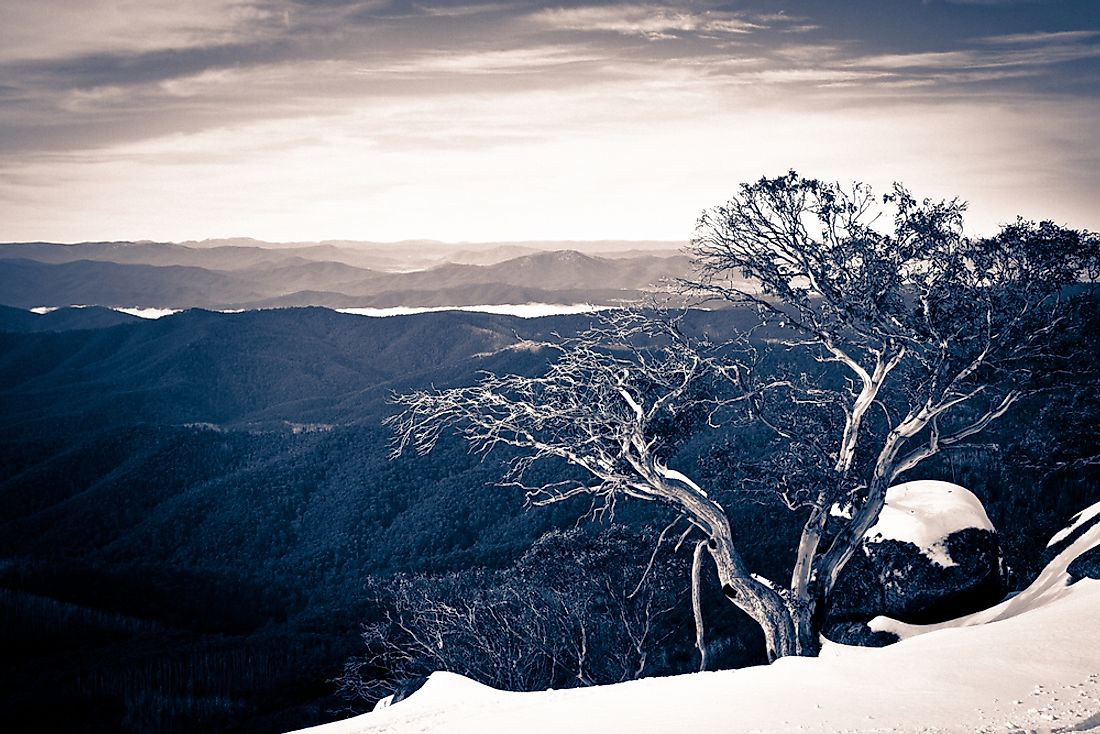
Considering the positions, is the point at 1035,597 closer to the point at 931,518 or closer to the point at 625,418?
the point at 931,518

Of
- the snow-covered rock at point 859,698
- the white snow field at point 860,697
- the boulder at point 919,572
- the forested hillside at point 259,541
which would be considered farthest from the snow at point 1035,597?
the snow-covered rock at point 859,698

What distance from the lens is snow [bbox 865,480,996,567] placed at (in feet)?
75.2

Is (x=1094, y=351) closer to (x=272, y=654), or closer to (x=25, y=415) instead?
(x=272, y=654)

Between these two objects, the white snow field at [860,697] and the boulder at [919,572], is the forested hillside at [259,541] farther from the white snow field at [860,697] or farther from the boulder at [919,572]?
the white snow field at [860,697]

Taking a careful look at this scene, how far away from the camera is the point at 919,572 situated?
22.3 m

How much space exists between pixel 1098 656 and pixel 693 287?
876 cm

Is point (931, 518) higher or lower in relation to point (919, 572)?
higher

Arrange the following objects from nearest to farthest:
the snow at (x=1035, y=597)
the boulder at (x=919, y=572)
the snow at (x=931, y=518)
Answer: the snow at (x=1035, y=597) → the boulder at (x=919, y=572) → the snow at (x=931, y=518)

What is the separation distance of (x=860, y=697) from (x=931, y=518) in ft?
55.3

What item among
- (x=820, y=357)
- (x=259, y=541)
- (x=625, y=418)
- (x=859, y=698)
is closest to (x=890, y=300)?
(x=820, y=357)

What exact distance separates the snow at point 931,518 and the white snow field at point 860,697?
38.2 ft

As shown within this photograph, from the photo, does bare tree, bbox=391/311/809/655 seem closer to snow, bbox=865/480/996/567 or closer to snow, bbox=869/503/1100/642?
snow, bbox=869/503/1100/642

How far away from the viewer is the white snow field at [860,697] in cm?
807

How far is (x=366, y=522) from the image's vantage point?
10981 cm
